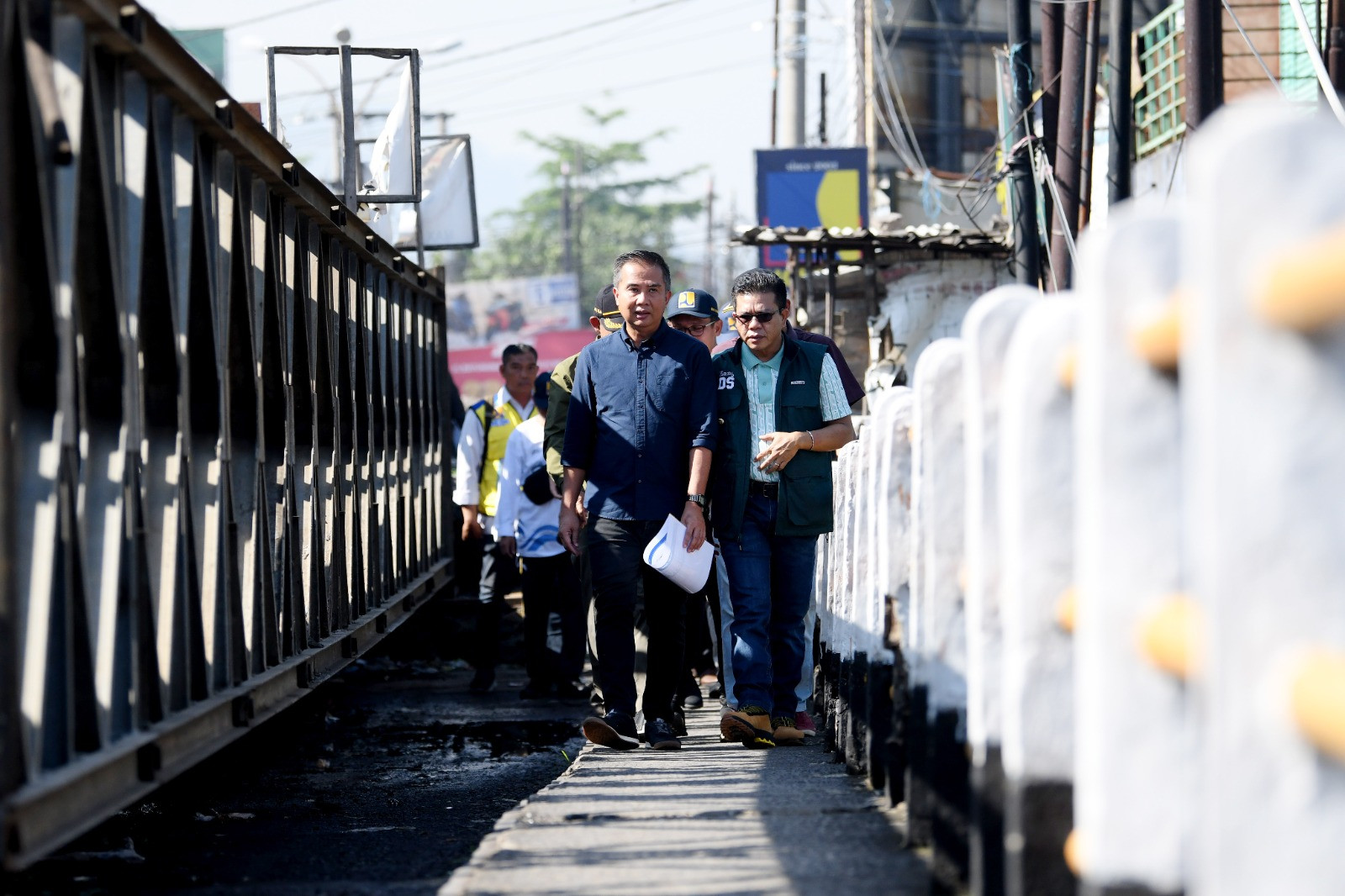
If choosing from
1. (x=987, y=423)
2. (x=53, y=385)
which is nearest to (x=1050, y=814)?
(x=987, y=423)

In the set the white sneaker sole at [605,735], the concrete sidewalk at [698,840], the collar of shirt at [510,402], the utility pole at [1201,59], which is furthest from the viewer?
the collar of shirt at [510,402]

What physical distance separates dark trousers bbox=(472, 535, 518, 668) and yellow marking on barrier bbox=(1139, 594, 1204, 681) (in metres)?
8.60

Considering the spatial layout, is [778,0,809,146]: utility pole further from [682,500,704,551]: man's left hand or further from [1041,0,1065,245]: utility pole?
[682,500,704,551]: man's left hand

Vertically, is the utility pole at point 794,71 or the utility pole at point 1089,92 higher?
the utility pole at point 794,71

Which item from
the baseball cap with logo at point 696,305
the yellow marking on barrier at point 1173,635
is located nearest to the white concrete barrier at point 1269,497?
the yellow marking on barrier at point 1173,635

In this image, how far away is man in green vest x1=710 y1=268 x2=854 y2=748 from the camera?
699 centimetres

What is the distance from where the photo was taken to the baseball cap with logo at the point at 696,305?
817 centimetres

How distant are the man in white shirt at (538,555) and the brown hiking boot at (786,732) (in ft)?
9.22

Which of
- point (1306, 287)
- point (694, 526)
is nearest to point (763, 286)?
point (694, 526)

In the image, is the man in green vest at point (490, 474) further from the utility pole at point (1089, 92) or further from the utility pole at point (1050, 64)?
the utility pole at point (1050, 64)

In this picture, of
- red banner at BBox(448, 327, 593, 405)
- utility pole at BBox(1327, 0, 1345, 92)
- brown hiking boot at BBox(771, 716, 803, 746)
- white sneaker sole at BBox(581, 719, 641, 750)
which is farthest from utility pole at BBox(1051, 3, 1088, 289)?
red banner at BBox(448, 327, 593, 405)

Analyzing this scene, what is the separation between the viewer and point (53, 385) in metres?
3.69

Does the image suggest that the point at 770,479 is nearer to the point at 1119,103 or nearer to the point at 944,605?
the point at 944,605

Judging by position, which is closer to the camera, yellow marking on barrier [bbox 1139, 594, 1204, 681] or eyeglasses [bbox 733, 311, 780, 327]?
yellow marking on barrier [bbox 1139, 594, 1204, 681]
